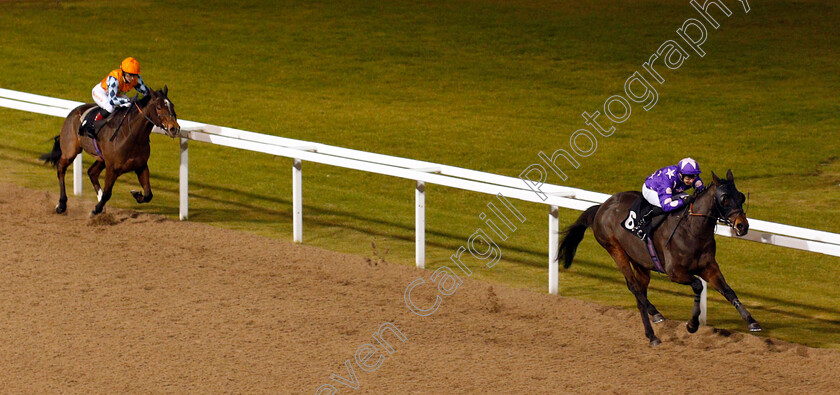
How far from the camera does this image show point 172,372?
5.89 metres

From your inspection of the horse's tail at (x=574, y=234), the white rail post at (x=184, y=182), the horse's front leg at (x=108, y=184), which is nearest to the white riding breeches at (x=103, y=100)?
the horse's front leg at (x=108, y=184)

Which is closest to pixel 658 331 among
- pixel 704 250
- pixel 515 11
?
pixel 704 250

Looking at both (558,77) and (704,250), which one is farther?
(558,77)

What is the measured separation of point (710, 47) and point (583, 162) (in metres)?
6.82

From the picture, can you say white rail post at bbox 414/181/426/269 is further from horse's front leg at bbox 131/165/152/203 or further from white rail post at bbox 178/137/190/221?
horse's front leg at bbox 131/165/152/203

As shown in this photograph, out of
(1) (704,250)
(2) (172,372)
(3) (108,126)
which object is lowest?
(2) (172,372)

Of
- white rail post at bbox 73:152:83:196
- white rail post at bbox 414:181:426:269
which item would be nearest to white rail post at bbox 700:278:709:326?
white rail post at bbox 414:181:426:269

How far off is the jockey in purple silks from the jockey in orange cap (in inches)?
184

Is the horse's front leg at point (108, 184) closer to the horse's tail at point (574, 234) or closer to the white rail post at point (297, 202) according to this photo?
the white rail post at point (297, 202)

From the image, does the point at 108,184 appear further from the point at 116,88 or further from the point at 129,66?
the point at 129,66

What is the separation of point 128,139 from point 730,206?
5.24 metres

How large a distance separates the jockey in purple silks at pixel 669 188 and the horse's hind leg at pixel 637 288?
0.29 meters

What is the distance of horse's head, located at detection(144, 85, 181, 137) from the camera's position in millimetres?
8602

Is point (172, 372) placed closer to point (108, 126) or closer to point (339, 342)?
point (339, 342)
